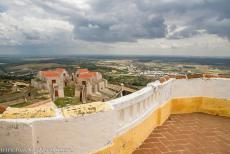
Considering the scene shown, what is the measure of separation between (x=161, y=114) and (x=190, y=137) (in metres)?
0.84

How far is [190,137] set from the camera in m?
4.49

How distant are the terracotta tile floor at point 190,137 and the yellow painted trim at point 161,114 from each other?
142 millimetres

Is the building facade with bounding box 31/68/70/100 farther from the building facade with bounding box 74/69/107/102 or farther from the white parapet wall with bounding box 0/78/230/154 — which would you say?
the white parapet wall with bounding box 0/78/230/154

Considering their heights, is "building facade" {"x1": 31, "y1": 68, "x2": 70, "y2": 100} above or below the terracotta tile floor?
below

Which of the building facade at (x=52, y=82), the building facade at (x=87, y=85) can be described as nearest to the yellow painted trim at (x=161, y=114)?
the building facade at (x=87, y=85)

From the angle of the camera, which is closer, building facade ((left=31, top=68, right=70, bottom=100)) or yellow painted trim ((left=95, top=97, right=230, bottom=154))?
yellow painted trim ((left=95, top=97, right=230, bottom=154))

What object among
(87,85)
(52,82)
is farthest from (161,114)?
(52,82)

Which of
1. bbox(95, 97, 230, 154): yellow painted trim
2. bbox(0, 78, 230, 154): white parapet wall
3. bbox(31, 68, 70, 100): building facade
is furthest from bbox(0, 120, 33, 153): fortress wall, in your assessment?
bbox(31, 68, 70, 100): building facade

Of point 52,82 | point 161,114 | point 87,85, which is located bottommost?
point 87,85

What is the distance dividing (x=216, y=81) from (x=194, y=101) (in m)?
0.75

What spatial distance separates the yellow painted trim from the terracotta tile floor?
0.47 feet

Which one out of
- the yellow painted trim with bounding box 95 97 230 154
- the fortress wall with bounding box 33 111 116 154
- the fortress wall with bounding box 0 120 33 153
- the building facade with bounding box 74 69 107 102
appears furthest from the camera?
the building facade with bounding box 74 69 107 102

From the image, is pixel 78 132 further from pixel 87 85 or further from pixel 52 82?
pixel 52 82

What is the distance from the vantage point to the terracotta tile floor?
4004 millimetres
